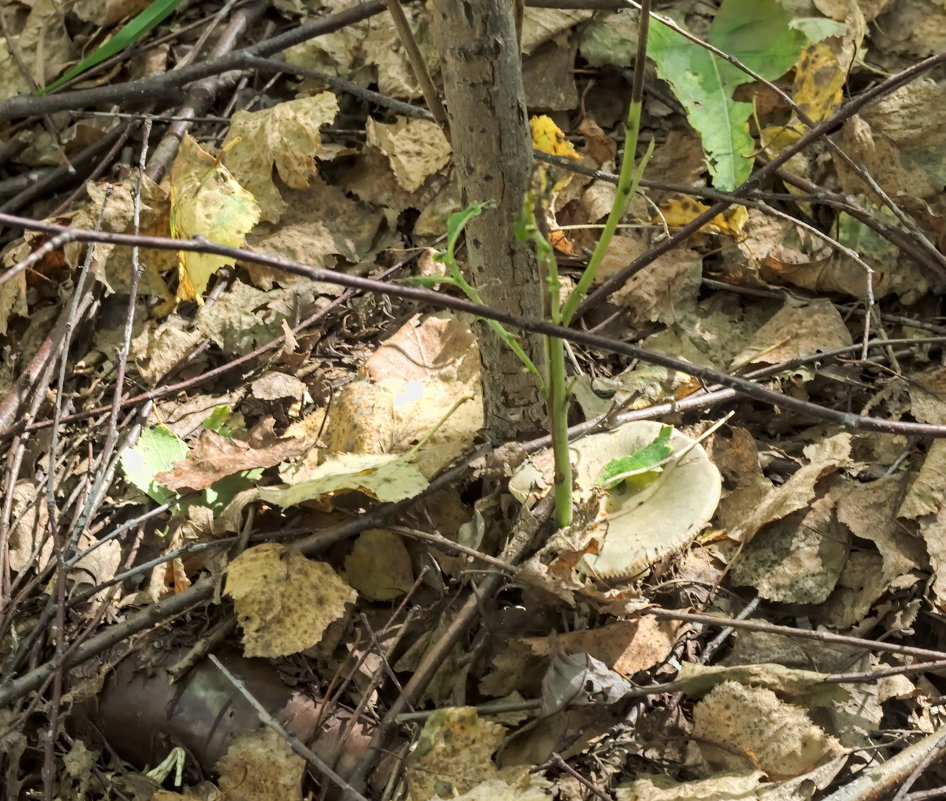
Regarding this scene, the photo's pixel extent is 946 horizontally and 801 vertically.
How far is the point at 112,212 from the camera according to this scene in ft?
7.97

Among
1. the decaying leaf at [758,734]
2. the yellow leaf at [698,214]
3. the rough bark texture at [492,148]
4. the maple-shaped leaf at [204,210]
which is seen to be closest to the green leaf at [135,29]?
the maple-shaped leaf at [204,210]

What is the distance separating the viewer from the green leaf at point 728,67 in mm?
2199

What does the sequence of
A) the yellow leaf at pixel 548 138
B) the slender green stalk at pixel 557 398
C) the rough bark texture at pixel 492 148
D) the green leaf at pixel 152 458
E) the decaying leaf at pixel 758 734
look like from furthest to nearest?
the yellow leaf at pixel 548 138 < the green leaf at pixel 152 458 < the decaying leaf at pixel 758 734 < the rough bark texture at pixel 492 148 < the slender green stalk at pixel 557 398

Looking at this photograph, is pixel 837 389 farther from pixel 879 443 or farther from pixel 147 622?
pixel 147 622

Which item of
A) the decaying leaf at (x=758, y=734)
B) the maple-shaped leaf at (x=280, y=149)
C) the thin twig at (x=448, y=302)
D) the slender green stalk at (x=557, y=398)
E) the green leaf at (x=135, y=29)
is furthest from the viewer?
the green leaf at (x=135, y=29)

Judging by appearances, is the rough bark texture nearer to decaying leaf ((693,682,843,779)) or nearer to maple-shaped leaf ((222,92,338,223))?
decaying leaf ((693,682,843,779))

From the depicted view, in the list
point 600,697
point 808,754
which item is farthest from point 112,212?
point 808,754

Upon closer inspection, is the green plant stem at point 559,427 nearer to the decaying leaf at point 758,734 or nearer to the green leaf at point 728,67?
the decaying leaf at point 758,734

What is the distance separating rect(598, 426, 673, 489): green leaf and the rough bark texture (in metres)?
0.27

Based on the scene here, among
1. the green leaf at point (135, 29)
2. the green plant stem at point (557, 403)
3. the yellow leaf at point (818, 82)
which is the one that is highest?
the green leaf at point (135, 29)

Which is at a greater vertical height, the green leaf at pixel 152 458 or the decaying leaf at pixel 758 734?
the green leaf at pixel 152 458

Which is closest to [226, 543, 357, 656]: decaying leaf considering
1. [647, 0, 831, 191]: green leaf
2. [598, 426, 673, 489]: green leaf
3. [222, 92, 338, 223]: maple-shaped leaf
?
[598, 426, 673, 489]: green leaf

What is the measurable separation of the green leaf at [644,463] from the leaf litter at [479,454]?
0.10ft

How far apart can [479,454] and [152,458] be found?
2.82ft
